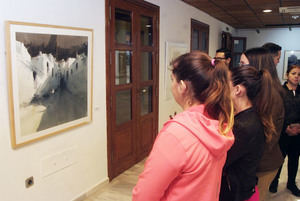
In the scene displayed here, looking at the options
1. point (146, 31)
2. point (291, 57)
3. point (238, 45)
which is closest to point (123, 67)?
point (146, 31)

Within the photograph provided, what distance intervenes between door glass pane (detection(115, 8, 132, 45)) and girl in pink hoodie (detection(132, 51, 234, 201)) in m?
2.29

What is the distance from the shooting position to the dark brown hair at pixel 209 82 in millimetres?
1031

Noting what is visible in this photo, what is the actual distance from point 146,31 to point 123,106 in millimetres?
1139

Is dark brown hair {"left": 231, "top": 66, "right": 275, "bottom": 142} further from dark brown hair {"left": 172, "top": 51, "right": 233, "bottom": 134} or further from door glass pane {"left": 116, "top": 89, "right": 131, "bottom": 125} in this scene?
door glass pane {"left": 116, "top": 89, "right": 131, "bottom": 125}

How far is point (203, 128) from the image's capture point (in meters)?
0.97

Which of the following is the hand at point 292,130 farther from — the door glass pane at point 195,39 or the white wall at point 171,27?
the door glass pane at point 195,39

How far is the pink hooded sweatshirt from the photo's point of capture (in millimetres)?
917

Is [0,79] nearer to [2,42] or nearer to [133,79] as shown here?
[2,42]

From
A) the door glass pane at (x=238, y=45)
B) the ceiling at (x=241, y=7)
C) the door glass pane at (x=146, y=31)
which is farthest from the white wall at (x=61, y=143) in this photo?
the door glass pane at (x=238, y=45)

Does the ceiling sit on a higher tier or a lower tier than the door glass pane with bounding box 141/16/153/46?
higher

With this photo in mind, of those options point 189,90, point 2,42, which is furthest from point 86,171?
point 189,90

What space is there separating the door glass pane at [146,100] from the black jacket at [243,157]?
2.50 m

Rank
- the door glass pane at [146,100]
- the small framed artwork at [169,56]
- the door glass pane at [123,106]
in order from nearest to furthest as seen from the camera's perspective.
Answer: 1. the door glass pane at [123,106]
2. the door glass pane at [146,100]
3. the small framed artwork at [169,56]

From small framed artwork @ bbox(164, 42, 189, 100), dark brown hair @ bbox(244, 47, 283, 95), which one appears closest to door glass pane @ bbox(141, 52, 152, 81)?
small framed artwork @ bbox(164, 42, 189, 100)
